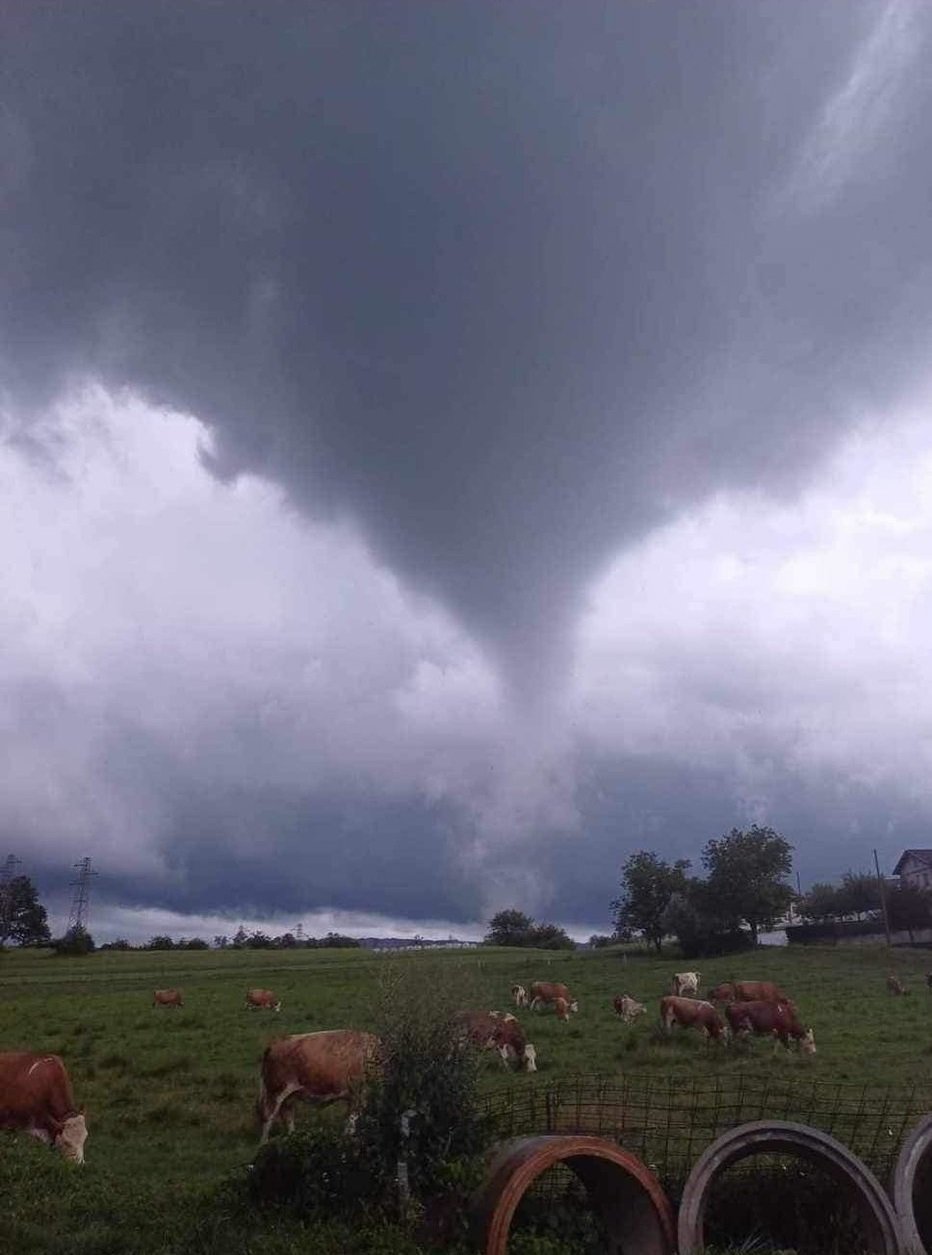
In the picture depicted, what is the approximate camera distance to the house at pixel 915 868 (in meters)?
105

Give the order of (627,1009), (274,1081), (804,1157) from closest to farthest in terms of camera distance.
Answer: (804,1157) < (274,1081) < (627,1009)

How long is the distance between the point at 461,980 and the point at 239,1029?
73.4 ft

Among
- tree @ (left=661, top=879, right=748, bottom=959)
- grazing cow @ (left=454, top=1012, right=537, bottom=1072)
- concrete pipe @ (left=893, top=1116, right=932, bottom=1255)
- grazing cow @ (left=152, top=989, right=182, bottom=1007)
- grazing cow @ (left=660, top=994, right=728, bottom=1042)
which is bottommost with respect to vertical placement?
concrete pipe @ (left=893, top=1116, right=932, bottom=1255)

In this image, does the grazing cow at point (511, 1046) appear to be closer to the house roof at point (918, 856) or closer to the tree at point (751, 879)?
the tree at point (751, 879)

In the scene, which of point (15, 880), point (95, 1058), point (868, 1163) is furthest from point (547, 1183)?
point (15, 880)

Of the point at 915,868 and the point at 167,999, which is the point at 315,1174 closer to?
the point at 167,999

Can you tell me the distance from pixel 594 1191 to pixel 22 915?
129060 mm

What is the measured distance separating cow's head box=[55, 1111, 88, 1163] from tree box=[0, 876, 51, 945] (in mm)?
117228

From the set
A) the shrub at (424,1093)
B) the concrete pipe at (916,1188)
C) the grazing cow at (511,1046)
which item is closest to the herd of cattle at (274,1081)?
the shrub at (424,1093)

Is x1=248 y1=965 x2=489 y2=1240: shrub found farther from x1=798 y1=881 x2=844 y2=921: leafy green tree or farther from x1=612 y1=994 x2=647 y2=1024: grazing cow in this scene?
x1=798 y1=881 x2=844 y2=921: leafy green tree

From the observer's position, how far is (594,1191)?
36.6 feet

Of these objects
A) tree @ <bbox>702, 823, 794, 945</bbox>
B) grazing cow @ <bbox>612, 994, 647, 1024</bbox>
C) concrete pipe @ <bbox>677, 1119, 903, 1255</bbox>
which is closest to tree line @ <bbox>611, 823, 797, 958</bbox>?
tree @ <bbox>702, 823, 794, 945</bbox>

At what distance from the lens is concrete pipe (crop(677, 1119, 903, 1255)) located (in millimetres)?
10234

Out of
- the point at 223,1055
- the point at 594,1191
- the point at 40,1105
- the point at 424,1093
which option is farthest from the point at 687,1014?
the point at 424,1093
